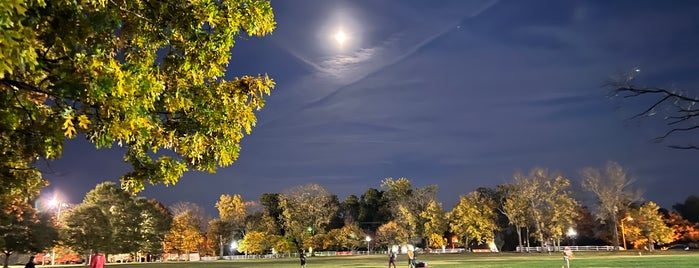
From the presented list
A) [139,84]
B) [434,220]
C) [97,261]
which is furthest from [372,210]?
[139,84]

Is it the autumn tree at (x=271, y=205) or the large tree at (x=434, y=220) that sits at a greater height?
the autumn tree at (x=271, y=205)

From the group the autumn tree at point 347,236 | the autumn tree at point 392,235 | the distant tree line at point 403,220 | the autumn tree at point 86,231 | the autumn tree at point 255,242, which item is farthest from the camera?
the autumn tree at point 347,236

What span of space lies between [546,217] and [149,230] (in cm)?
6572

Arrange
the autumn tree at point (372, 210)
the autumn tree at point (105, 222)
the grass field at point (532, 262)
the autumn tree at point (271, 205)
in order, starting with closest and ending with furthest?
the grass field at point (532, 262)
the autumn tree at point (105, 222)
the autumn tree at point (271, 205)
the autumn tree at point (372, 210)

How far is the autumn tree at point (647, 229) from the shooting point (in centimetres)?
8438

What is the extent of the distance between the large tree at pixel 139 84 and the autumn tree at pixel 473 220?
284 ft

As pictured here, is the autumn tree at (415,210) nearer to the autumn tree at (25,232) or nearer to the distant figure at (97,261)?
the autumn tree at (25,232)

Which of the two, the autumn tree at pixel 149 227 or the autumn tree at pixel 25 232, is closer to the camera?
the autumn tree at pixel 25 232

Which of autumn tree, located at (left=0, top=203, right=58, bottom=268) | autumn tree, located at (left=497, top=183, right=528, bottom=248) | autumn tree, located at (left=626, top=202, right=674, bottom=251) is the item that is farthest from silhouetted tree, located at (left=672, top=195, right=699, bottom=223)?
Result: autumn tree, located at (left=0, top=203, right=58, bottom=268)

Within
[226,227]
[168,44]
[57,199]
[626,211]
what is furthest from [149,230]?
[626,211]

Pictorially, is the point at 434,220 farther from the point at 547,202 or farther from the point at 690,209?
the point at 690,209

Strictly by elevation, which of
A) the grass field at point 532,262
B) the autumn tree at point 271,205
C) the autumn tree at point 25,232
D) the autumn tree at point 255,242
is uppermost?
the autumn tree at point 271,205

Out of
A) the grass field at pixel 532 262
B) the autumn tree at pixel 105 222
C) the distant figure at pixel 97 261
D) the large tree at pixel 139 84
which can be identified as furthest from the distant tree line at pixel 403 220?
the large tree at pixel 139 84

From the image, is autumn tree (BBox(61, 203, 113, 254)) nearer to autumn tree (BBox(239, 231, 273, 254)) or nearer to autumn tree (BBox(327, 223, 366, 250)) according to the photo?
autumn tree (BBox(239, 231, 273, 254))
